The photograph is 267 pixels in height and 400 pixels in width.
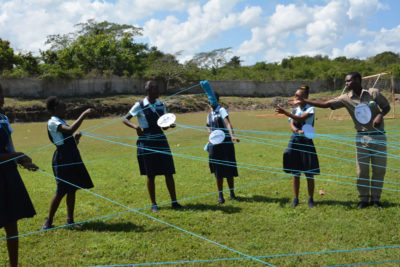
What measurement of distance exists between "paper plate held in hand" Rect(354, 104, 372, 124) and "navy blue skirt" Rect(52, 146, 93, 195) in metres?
3.81

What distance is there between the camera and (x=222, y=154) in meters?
5.43

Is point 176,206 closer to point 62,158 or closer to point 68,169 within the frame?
point 68,169

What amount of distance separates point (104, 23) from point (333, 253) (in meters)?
45.5

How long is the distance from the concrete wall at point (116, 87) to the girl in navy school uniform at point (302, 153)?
1149 inches

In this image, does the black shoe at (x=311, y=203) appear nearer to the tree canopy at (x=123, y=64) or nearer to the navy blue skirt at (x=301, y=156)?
the navy blue skirt at (x=301, y=156)

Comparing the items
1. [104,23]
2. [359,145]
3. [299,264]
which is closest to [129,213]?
[299,264]

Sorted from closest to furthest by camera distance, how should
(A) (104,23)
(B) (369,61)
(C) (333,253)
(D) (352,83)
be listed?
(C) (333,253) < (D) (352,83) < (A) (104,23) < (B) (369,61)

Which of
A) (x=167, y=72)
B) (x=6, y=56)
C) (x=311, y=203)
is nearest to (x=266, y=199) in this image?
(x=311, y=203)

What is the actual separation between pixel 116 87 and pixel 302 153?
32.2 metres

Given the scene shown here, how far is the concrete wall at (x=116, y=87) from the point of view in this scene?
2984 centimetres

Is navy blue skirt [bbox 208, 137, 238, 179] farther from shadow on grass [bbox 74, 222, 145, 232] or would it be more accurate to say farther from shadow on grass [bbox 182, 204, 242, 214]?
shadow on grass [bbox 74, 222, 145, 232]

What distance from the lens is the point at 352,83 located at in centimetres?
474

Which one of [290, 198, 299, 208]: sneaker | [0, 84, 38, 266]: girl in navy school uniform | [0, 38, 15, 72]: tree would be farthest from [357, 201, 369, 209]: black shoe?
[0, 38, 15, 72]: tree

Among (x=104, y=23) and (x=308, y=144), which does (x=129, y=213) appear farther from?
(x=104, y=23)
